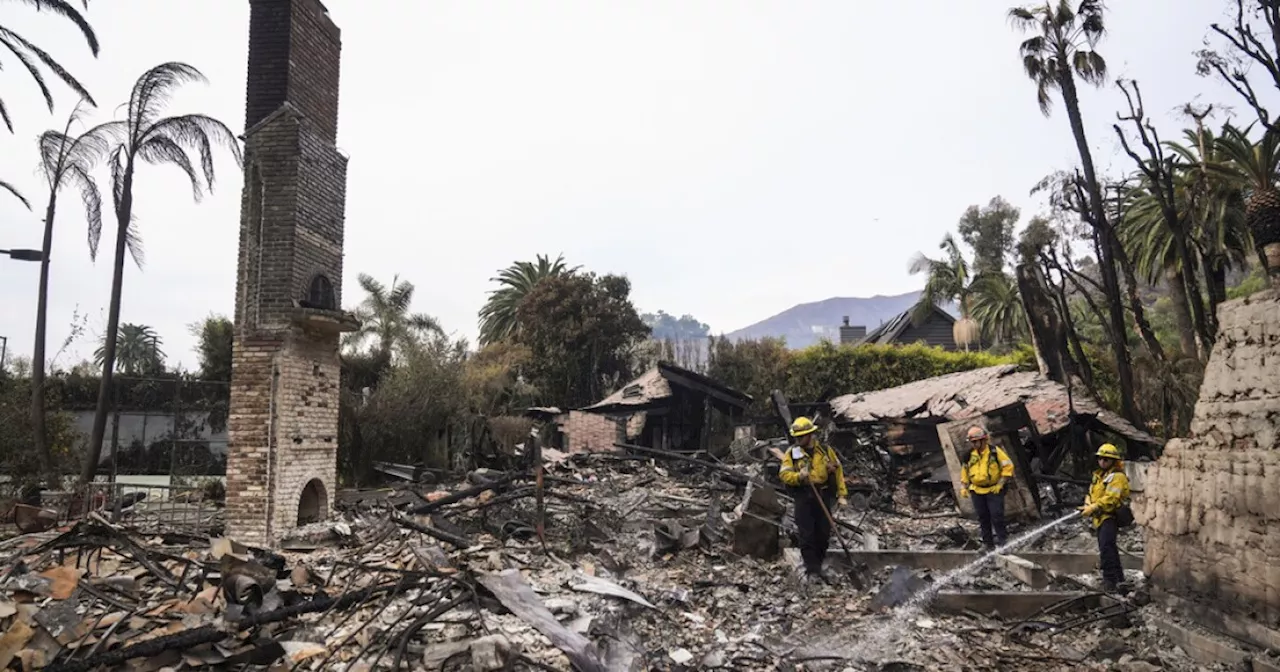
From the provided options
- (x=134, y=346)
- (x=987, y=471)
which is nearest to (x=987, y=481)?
(x=987, y=471)

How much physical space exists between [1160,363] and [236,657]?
632 inches

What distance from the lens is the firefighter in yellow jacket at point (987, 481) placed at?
894cm

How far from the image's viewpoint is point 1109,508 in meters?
7.17

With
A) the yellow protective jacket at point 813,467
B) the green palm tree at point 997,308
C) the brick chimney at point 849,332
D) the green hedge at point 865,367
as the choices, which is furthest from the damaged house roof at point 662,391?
the brick chimney at point 849,332

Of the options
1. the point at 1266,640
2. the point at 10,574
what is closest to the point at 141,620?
the point at 10,574

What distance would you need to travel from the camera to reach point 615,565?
852 centimetres

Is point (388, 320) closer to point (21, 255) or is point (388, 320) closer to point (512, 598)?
point (21, 255)

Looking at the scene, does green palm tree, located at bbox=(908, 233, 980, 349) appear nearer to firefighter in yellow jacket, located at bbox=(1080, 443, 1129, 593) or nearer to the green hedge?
the green hedge

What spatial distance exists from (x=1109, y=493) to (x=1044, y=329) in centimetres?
922

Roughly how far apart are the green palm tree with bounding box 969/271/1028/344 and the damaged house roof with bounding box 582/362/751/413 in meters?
17.0

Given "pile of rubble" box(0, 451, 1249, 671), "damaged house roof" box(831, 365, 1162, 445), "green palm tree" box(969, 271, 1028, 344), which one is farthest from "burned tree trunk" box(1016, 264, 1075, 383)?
"green palm tree" box(969, 271, 1028, 344)

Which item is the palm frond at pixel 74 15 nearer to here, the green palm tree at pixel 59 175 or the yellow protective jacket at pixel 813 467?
the green palm tree at pixel 59 175

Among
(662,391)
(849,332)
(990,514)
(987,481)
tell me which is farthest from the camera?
(849,332)

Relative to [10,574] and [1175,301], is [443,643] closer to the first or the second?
[10,574]
